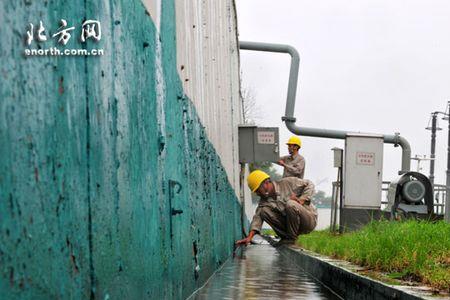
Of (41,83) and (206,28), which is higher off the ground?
(206,28)

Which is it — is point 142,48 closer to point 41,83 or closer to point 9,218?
point 41,83

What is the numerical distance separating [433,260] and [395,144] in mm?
21724

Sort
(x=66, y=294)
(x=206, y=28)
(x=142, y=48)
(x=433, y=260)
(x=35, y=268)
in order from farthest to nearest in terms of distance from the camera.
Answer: (x=206, y=28)
(x=433, y=260)
(x=142, y=48)
(x=66, y=294)
(x=35, y=268)

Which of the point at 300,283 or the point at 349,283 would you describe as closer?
the point at 349,283

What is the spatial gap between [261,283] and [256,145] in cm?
1191

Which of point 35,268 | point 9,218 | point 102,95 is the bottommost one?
point 35,268

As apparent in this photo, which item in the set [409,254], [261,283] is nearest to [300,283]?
[261,283]

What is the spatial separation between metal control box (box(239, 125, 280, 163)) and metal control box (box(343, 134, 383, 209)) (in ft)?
11.5

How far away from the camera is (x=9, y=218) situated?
2.35 m

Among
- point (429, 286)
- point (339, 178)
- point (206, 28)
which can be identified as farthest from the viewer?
point (339, 178)

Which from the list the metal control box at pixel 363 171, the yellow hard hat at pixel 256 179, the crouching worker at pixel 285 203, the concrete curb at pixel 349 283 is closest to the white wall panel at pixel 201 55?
the concrete curb at pixel 349 283

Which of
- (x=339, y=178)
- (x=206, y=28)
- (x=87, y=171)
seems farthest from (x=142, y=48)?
(x=339, y=178)

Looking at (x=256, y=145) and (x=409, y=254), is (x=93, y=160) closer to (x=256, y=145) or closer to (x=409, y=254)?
(x=409, y=254)

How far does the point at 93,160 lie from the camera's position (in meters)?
3.50
